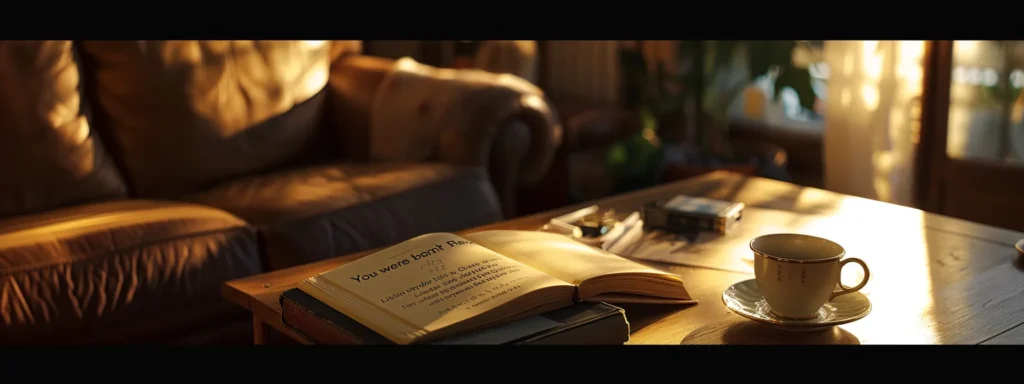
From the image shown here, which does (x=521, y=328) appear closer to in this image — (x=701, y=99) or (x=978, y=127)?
(x=978, y=127)

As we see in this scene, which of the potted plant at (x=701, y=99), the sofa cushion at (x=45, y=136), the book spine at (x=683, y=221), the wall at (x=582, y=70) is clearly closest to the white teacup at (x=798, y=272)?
the book spine at (x=683, y=221)

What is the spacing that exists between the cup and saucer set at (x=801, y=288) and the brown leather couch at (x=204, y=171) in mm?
1057

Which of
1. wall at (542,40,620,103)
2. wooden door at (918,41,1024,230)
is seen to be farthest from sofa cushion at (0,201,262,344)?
wall at (542,40,620,103)

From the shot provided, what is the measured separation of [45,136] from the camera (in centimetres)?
201

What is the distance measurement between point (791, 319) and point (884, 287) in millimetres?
205

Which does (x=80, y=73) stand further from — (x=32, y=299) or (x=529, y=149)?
(x=529, y=149)

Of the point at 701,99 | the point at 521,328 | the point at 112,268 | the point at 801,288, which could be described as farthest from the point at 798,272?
the point at 701,99

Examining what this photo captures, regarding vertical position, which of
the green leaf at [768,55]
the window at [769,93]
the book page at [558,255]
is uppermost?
the green leaf at [768,55]

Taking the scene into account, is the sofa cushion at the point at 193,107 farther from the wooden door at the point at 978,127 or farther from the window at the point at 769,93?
the wooden door at the point at 978,127

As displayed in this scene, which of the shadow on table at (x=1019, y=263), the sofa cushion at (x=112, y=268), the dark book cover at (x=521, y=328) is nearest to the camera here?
the dark book cover at (x=521, y=328)

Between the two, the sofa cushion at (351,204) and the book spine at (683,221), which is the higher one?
the book spine at (683,221)

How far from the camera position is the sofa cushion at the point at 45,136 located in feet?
6.45
